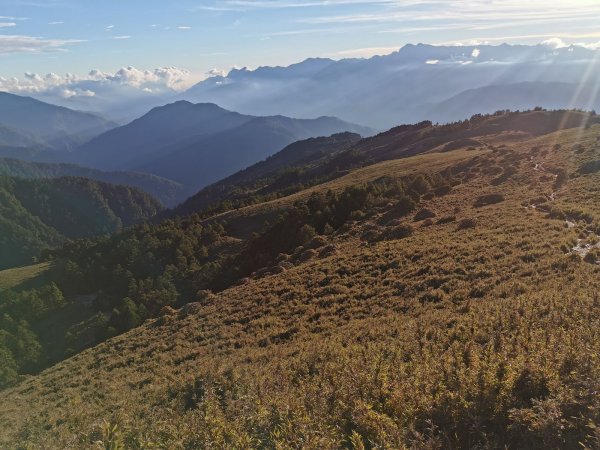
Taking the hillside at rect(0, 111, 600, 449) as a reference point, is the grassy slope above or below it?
below

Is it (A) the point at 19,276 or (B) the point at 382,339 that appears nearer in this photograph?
(B) the point at 382,339

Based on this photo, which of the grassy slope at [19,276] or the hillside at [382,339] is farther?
the grassy slope at [19,276]

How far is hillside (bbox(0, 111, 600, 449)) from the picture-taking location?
6.94m

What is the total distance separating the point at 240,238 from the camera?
197 feet

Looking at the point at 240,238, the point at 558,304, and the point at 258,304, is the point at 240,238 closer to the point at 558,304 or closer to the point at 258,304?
the point at 258,304

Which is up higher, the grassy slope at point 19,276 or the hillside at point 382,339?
the hillside at point 382,339

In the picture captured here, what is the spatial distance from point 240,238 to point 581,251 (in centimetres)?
4633

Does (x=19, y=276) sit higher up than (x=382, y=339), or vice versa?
(x=382, y=339)

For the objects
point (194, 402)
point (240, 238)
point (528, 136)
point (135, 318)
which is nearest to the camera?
point (194, 402)

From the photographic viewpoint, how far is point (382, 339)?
529 inches

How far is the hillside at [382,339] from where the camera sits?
694cm

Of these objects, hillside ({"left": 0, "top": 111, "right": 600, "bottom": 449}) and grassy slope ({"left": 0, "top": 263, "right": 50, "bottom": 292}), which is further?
grassy slope ({"left": 0, "top": 263, "right": 50, "bottom": 292})

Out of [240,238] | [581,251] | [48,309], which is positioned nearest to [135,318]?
[240,238]

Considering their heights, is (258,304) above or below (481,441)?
below
